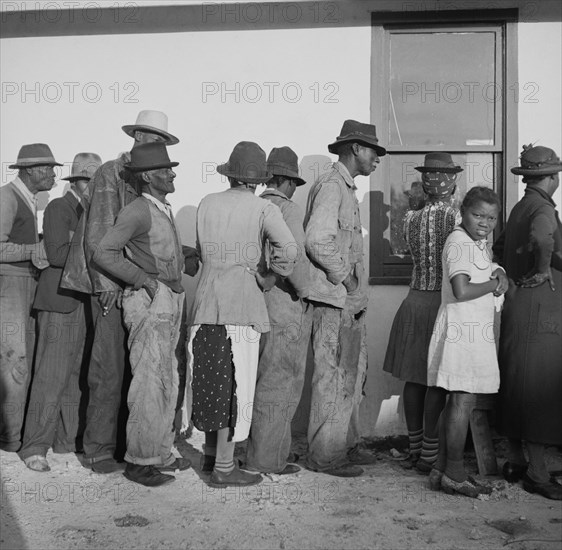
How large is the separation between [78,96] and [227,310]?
9.60 ft

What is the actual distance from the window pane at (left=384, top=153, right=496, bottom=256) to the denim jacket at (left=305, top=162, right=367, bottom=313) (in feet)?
3.48

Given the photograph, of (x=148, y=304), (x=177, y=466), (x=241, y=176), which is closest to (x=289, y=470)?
(x=177, y=466)

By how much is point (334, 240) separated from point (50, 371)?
2.19 m

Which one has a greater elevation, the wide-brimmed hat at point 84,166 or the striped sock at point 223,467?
the wide-brimmed hat at point 84,166

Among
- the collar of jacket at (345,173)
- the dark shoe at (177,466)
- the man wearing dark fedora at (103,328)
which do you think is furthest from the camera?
the collar of jacket at (345,173)

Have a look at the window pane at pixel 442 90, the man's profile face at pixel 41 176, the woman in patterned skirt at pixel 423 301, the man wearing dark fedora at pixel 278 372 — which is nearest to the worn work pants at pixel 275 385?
the man wearing dark fedora at pixel 278 372

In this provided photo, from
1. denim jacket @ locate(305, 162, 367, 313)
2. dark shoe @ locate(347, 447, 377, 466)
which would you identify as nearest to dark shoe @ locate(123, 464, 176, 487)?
dark shoe @ locate(347, 447, 377, 466)

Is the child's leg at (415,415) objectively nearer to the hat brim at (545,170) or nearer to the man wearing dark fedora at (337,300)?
the man wearing dark fedora at (337,300)

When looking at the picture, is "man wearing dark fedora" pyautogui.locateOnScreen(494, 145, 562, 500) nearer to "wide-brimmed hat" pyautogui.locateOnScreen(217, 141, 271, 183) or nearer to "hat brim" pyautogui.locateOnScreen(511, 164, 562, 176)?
"hat brim" pyautogui.locateOnScreen(511, 164, 562, 176)

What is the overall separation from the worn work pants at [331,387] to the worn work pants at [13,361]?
2.12m

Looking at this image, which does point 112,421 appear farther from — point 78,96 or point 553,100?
point 553,100

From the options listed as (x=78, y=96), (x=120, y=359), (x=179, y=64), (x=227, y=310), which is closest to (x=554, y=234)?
(x=227, y=310)

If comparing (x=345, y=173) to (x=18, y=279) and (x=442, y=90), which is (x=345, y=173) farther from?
(x=18, y=279)

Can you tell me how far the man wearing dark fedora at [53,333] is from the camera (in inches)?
213
